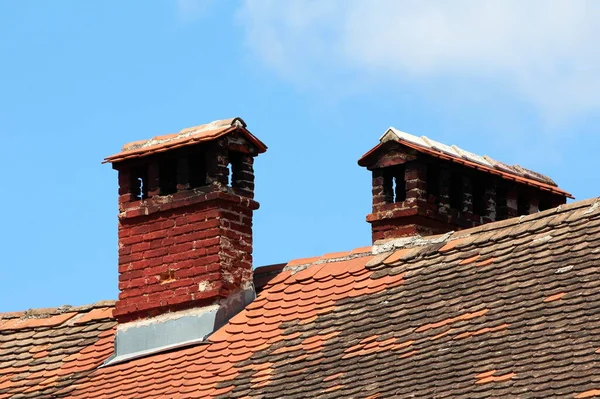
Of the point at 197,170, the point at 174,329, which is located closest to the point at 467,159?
the point at 197,170

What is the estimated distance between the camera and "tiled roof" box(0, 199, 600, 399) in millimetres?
12922

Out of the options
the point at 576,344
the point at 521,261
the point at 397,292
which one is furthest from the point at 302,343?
the point at 576,344

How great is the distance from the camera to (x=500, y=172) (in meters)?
17.8

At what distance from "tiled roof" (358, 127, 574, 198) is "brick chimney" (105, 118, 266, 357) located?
4.99ft

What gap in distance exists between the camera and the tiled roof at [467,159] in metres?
17.0

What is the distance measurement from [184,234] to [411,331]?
142 inches

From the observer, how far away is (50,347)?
694 inches

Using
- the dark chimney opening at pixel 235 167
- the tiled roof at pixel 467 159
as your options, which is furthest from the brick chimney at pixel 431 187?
the dark chimney opening at pixel 235 167

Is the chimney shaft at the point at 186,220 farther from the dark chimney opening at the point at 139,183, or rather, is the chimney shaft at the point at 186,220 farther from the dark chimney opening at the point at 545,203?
the dark chimney opening at the point at 545,203

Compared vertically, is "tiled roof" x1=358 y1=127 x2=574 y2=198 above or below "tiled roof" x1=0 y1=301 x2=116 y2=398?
above

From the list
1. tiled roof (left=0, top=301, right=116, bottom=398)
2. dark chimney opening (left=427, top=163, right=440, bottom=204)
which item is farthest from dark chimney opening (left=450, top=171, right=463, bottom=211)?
tiled roof (left=0, top=301, right=116, bottom=398)

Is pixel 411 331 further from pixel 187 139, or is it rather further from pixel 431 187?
pixel 187 139

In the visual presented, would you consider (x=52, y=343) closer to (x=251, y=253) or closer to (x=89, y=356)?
(x=89, y=356)

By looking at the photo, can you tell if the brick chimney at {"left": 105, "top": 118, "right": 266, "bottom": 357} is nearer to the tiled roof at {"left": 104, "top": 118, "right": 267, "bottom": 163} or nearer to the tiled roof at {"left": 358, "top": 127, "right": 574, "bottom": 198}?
the tiled roof at {"left": 104, "top": 118, "right": 267, "bottom": 163}
